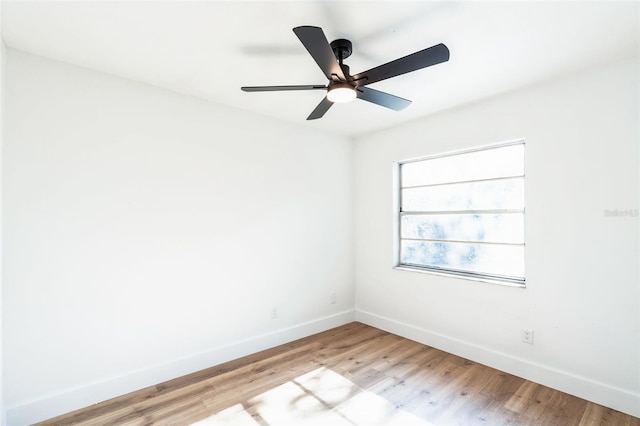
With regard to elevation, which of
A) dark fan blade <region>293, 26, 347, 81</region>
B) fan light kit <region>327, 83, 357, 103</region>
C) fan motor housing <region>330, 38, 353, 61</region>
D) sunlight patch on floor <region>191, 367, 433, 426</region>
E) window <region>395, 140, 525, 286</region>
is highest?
fan motor housing <region>330, 38, 353, 61</region>

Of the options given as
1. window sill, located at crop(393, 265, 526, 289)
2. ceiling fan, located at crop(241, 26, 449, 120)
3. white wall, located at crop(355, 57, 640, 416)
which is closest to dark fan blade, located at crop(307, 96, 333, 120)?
ceiling fan, located at crop(241, 26, 449, 120)

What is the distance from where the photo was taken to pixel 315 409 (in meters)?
2.19

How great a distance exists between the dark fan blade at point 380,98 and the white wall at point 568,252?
1.16 metres

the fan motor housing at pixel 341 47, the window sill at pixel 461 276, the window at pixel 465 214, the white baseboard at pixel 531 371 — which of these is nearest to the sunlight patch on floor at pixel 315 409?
the white baseboard at pixel 531 371

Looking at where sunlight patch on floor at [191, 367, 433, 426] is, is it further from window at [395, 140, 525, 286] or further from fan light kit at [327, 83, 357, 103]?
fan light kit at [327, 83, 357, 103]

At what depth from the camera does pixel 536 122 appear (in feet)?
8.38

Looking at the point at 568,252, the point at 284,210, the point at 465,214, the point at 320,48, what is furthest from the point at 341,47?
the point at 568,252

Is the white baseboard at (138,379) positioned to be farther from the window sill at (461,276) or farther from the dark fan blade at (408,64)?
the dark fan blade at (408,64)

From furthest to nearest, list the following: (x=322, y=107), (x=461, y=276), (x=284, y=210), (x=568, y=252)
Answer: (x=284, y=210)
(x=461, y=276)
(x=568, y=252)
(x=322, y=107)

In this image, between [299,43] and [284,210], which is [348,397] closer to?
[284,210]

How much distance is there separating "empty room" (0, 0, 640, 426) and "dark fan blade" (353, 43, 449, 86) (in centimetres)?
2

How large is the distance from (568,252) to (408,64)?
78.7 inches

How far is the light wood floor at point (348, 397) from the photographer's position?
2.07 metres

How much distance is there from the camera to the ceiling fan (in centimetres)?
149
